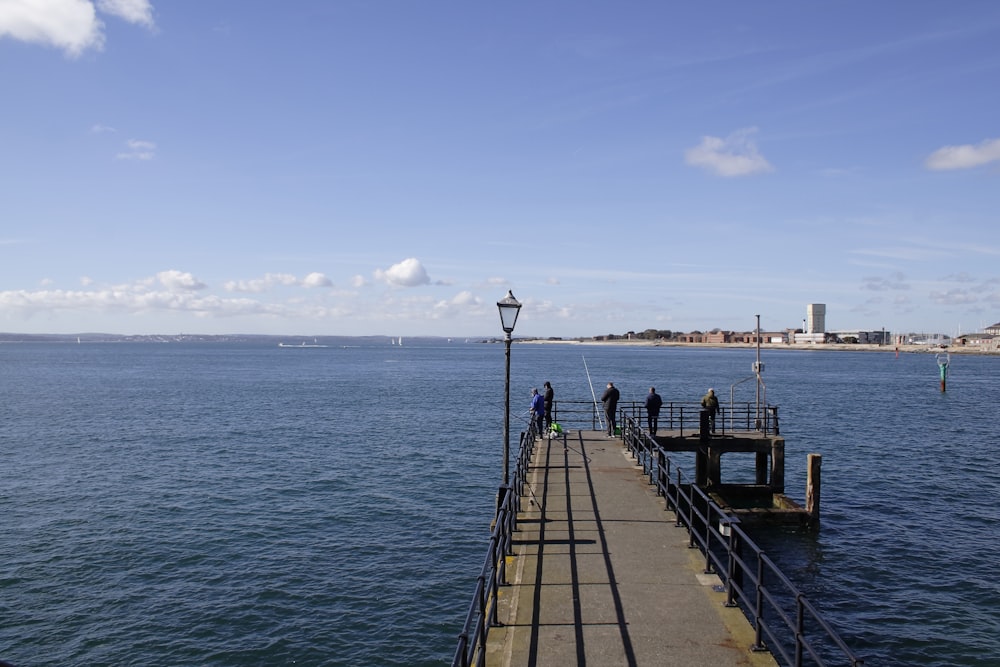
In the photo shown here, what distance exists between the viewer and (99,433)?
42812mm

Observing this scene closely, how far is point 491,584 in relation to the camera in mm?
9453

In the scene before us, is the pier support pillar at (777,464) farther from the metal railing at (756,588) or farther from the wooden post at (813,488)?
the metal railing at (756,588)

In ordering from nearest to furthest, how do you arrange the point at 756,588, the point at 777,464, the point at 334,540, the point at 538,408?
1. the point at 756,588
2. the point at 334,540
3. the point at 538,408
4. the point at 777,464

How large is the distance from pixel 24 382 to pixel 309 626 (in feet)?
309

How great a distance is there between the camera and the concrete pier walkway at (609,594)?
8297mm

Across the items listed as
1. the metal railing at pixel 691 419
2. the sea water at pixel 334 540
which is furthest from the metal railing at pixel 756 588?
the metal railing at pixel 691 419

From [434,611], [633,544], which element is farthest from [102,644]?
[633,544]

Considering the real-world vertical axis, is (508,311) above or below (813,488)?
above

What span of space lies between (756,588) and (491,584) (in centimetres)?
356

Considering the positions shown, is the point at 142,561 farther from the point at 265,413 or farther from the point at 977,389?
the point at 977,389

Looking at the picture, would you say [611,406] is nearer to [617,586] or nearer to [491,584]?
[617,586]

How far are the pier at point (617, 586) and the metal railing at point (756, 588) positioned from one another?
0.13 ft

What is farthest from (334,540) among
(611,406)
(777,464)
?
(777,464)

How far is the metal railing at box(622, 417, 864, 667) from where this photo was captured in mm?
7750
